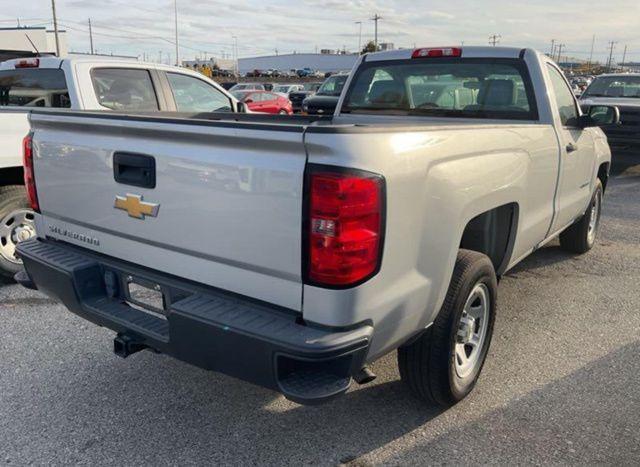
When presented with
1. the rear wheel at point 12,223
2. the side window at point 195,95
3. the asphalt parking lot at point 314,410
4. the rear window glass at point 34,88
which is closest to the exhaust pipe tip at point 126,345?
the asphalt parking lot at point 314,410

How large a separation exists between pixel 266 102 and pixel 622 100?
44.4 ft

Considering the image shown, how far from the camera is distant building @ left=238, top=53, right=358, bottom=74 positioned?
126m

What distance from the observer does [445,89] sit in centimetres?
458

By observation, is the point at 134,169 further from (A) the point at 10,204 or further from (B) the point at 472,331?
(A) the point at 10,204

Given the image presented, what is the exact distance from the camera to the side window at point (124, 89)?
5383 millimetres

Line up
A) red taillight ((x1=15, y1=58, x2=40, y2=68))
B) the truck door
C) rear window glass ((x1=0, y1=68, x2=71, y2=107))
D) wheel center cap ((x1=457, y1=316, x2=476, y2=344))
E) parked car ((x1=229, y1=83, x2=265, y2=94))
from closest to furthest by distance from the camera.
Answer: wheel center cap ((x1=457, y1=316, x2=476, y2=344)) < the truck door < rear window glass ((x1=0, y1=68, x2=71, y2=107)) < red taillight ((x1=15, y1=58, x2=40, y2=68)) < parked car ((x1=229, y1=83, x2=265, y2=94))

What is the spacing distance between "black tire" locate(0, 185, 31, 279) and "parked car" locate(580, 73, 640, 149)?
924cm

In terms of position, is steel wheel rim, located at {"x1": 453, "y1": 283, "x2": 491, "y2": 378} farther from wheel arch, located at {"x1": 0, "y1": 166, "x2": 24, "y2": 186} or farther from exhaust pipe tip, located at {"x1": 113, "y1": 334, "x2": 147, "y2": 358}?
wheel arch, located at {"x1": 0, "y1": 166, "x2": 24, "y2": 186}

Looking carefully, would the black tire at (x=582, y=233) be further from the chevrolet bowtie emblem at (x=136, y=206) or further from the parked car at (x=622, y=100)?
the parked car at (x=622, y=100)

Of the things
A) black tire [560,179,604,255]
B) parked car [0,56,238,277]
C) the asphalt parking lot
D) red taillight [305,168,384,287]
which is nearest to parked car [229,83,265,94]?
parked car [0,56,238,277]

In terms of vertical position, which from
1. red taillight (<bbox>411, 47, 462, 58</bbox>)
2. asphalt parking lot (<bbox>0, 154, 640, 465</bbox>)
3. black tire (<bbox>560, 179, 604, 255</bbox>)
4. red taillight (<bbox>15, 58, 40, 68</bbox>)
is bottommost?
asphalt parking lot (<bbox>0, 154, 640, 465</bbox>)

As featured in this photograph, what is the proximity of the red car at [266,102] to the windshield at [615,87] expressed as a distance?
11.8m

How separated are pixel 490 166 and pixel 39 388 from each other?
288 cm

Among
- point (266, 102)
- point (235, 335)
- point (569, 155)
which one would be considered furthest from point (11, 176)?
point (266, 102)
